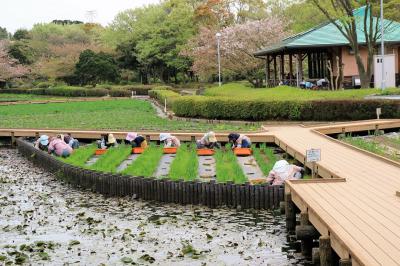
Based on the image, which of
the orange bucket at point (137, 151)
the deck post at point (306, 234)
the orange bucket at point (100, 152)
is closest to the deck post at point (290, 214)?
the deck post at point (306, 234)

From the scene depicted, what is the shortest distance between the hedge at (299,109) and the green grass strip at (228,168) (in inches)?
269

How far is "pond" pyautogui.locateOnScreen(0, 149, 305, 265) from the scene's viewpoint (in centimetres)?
916

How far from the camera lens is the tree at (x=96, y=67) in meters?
66.0

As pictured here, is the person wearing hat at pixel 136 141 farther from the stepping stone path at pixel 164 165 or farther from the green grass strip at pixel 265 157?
the green grass strip at pixel 265 157

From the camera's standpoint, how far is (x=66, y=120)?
31.3 meters

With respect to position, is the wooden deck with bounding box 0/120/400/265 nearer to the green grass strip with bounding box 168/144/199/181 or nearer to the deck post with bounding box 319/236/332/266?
the deck post with bounding box 319/236/332/266

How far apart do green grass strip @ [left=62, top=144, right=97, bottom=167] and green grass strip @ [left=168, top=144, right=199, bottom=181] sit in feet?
8.62

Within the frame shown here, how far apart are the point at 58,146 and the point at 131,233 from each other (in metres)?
9.26

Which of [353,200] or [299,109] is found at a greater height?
[299,109]

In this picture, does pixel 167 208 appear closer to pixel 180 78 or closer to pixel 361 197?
pixel 361 197

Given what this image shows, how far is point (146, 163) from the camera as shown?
1564 cm

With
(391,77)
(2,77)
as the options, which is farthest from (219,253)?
(2,77)

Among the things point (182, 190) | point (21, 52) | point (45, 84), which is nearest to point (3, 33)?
point (21, 52)

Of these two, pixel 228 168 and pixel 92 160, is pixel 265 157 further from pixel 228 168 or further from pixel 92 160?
pixel 92 160
